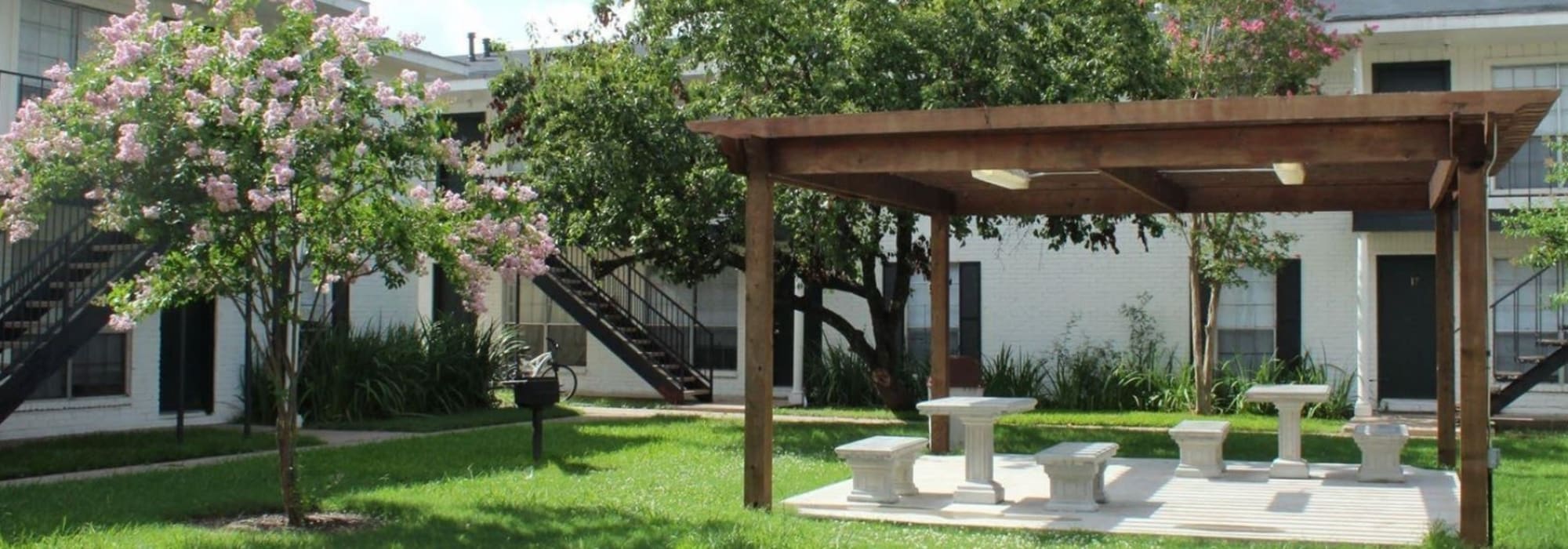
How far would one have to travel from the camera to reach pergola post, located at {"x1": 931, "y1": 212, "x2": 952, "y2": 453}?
47.5 feet

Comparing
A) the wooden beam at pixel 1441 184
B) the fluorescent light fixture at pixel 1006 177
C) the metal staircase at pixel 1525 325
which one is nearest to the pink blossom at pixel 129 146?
the fluorescent light fixture at pixel 1006 177

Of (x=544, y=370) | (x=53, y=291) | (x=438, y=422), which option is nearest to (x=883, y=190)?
(x=438, y=422)

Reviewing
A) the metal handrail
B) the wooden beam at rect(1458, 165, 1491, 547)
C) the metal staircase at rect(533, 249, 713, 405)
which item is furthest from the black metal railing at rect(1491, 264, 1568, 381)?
the wooden beam at rect(1458, 165, 1491, 547)

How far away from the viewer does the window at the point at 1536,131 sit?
19.5 metres

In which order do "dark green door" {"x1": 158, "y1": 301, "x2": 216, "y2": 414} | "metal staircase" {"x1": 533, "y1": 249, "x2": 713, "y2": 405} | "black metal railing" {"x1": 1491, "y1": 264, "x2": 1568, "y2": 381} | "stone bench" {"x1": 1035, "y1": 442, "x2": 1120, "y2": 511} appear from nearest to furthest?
1. "stone bench" {"x1": 1035, "y1": 442, "x2": 1120, "y2": 511}
2. "dark green door" {"x1": 158, "y1": 301, "x2": 216, "y2": 414}
3. "black metal railing" {"x1": 1491, "y1": 264, "x2": 1568, "y2": 381}
4. "metal staircase" {"x1": 533, "y1": 249, "x2": 713, "y2": 405}

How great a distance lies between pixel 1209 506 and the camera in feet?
35.0

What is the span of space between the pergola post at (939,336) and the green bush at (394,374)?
6543 millimetres

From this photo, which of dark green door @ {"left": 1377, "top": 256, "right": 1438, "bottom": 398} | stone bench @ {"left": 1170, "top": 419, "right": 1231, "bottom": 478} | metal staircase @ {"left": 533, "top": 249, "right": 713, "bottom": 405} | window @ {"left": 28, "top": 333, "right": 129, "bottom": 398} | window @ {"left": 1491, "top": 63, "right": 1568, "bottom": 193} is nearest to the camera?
stone bench @ {"left": 1170, "top": 419, "right": 1231, "bottom": 478}

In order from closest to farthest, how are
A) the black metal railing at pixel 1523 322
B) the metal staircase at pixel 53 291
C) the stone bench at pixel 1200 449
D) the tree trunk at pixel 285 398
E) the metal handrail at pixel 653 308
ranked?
1. the tree trunk at pixel 285 398
2. the stone bench at pixel 1200 449
3. the metal staircase at pixel 53 291
4. the black metal railing at pixel 1523 322
5. the metal handrail at pixel 653 308

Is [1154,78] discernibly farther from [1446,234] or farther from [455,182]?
[455,182]

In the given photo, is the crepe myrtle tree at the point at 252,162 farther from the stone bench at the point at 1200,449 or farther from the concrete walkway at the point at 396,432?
the stone bench at the point at 1200,449

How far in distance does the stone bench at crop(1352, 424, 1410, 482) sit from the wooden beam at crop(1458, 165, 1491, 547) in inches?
122

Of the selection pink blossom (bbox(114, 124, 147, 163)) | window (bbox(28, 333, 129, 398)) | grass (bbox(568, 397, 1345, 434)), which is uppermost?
pink blossom (bbox(114, 124, 147, 163))

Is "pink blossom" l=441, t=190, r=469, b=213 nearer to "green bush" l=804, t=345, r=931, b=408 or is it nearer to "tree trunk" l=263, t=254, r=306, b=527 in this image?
"tree trunk" l=263, t=254, r=306, b=527
